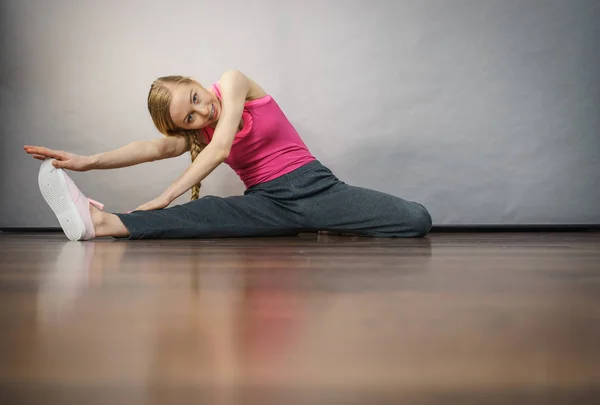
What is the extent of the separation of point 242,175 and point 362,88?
101 cm

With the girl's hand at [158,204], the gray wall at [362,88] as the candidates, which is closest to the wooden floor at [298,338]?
the girl's hand at [158,204]

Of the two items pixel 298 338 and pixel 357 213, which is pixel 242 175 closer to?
pixel 357 213

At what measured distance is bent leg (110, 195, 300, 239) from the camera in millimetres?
1747

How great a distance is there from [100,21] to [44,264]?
218 centimetres

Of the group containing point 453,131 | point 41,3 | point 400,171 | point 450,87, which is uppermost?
point 41,3

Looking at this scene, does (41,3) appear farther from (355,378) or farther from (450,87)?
(355,378)

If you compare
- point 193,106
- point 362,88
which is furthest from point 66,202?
point 362,88

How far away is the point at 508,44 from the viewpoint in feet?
9.41

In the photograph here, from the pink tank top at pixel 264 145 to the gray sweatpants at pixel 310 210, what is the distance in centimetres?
5

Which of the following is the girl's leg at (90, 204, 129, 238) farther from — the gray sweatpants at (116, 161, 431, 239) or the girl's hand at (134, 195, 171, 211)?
the gray sweatpants at (116, 161, 431, 239)

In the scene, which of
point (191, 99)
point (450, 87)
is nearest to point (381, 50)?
point (450, 87)

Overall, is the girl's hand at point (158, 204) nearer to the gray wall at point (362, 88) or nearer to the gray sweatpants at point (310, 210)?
the gray sweatpants at point (310, 210)

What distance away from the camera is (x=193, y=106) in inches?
71.7

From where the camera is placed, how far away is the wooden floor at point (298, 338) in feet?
0.91
